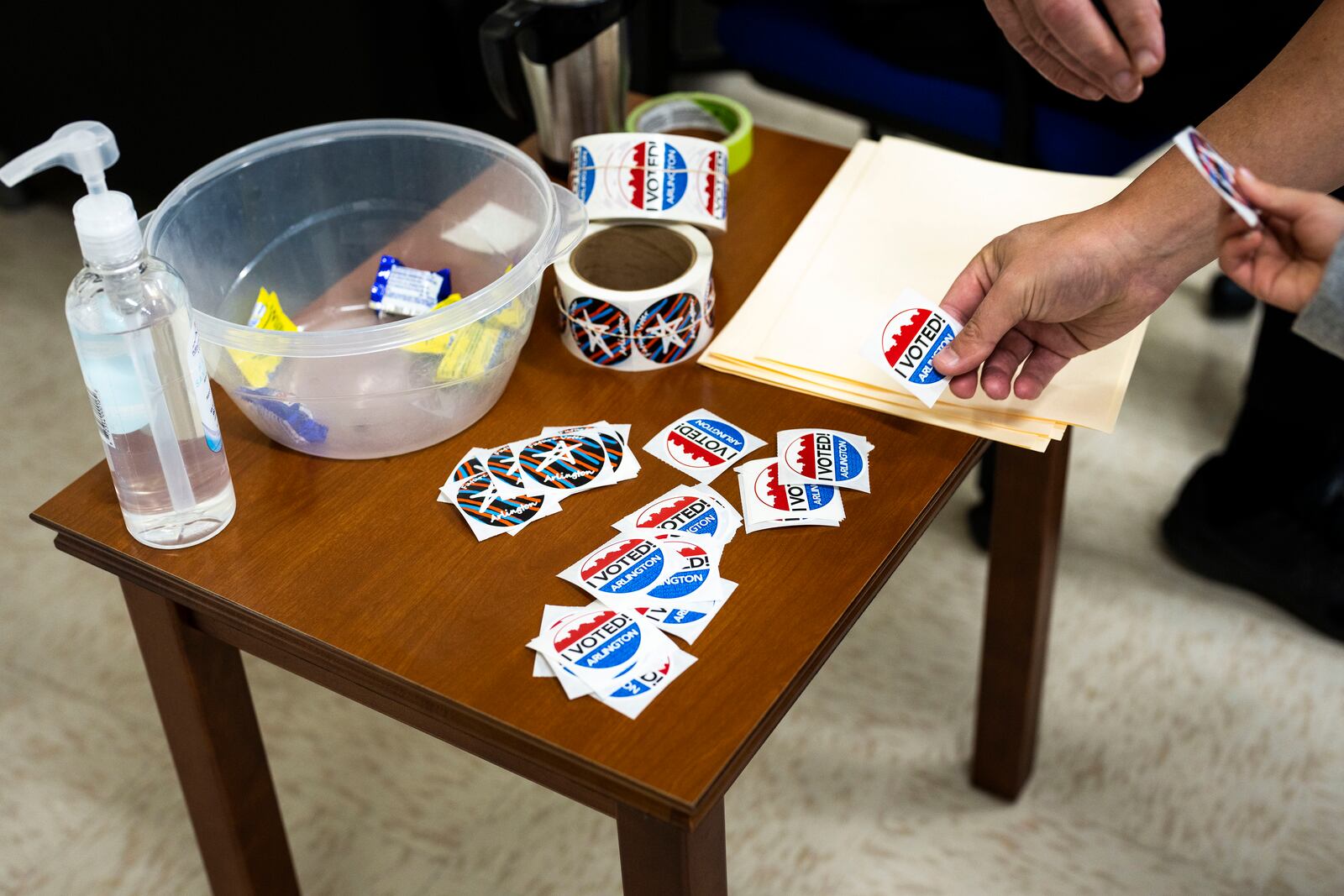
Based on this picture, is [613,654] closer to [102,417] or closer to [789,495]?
[789,495]

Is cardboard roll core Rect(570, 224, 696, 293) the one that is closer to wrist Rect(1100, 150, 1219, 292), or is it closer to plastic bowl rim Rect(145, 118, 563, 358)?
plastic bowl rim Rect(145, 118, 563, 358)

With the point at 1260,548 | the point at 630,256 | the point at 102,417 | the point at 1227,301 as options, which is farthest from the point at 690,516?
the point at 1227,301

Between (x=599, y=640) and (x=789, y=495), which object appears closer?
(x=599, y=640)

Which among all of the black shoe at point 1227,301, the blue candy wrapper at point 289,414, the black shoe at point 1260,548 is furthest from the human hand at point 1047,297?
the black shoe at point 1227,301

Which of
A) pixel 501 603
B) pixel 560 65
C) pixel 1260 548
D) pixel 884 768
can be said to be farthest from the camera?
pixel 1260 548

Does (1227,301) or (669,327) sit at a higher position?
(669,327)

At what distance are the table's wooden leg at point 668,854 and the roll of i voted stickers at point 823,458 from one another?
0.25 m

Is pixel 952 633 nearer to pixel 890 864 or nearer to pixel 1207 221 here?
pixel 890 864

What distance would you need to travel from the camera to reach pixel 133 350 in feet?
2.59

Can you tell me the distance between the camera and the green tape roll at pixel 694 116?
4.18 ft

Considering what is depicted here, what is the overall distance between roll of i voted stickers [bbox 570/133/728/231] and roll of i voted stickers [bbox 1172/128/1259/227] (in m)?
0.44

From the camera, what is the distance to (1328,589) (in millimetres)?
1600

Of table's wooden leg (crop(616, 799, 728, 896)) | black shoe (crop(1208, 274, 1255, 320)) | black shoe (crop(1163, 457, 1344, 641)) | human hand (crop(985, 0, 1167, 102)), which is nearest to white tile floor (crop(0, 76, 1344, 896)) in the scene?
black shoe (crop(1163, 457, 1344, 641))

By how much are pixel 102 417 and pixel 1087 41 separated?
2.48 ft
